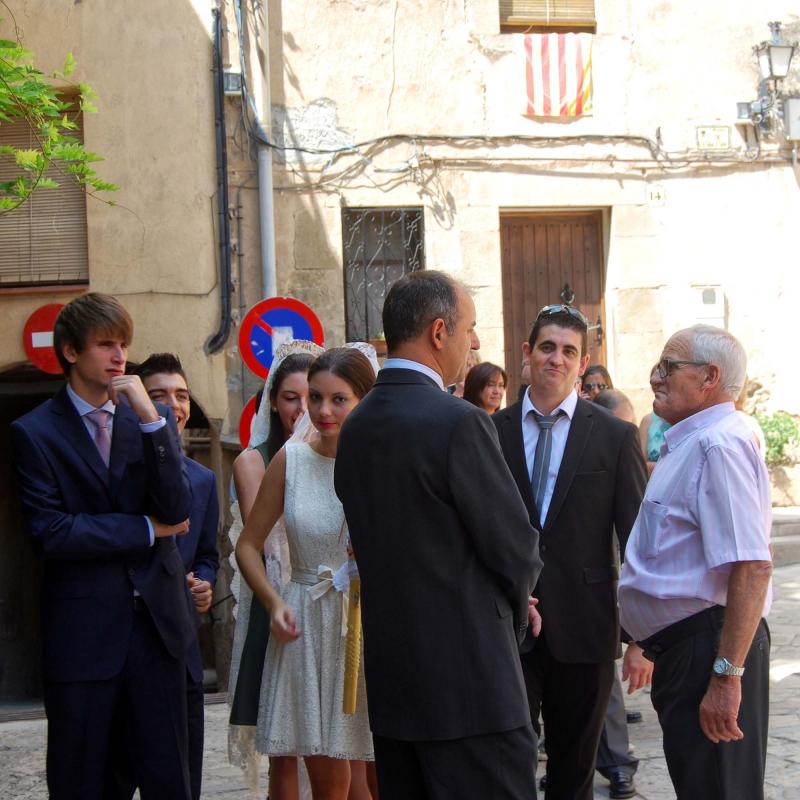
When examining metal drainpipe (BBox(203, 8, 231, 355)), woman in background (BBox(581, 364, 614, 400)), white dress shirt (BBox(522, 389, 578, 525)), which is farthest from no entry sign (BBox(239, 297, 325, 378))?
white dress shirt (BBox(522, 389, 578, 525))

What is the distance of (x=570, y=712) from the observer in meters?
4.32

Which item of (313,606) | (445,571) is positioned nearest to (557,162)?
(313,606)

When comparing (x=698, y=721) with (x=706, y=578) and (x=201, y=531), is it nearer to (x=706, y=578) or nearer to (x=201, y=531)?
(x=706, y=578)

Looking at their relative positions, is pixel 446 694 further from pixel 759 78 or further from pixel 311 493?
pixel 759 78

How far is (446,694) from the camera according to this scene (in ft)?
9.53

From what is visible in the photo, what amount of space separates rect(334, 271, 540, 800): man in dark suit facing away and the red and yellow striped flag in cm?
985

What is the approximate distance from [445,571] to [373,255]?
382 inches

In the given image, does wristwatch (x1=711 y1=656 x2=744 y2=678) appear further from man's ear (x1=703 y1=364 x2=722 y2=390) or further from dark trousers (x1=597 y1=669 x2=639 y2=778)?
dark trousers (x1=597 y1=669 x2=639 y2=778)

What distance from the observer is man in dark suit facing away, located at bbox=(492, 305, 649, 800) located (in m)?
4.27

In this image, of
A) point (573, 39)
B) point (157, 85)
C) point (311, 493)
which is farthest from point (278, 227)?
point (311, 493)

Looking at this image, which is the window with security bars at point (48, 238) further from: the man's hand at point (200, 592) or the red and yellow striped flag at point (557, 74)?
the man's hand at point (200, 592)

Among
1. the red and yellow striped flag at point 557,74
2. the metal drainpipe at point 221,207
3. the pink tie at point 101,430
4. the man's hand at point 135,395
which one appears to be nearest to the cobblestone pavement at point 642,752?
the pink tie at point 101,430

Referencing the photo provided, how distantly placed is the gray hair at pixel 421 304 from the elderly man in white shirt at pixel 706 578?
927 millimetres

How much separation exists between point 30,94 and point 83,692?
3.98 metres
